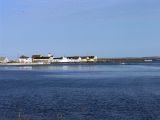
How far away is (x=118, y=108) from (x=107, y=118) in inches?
209

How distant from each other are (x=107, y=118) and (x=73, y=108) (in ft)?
20.5

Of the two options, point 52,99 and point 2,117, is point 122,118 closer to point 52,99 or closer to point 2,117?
point 2,117

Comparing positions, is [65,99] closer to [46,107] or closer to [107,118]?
[46,107]

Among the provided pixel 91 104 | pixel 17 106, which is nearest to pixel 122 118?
pixel 91 104

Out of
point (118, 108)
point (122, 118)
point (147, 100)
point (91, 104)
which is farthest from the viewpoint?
point (147, 100)

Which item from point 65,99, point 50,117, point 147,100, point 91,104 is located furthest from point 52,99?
point 50,117

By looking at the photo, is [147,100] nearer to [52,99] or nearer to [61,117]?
[52,99]

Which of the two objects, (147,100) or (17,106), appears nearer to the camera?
(17,106)

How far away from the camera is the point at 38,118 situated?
3378 centimetres

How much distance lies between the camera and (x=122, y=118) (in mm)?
33562

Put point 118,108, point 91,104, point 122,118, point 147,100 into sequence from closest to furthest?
point 122,118, point 118,108, point 91,104, point 147,100

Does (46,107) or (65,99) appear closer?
(46,107)

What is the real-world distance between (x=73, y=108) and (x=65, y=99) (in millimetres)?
7998

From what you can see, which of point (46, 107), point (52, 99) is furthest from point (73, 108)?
point (52, 99)
